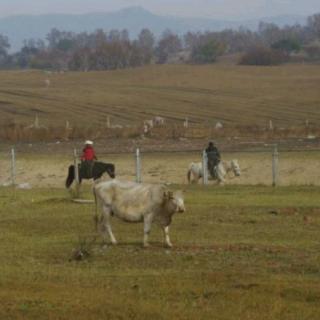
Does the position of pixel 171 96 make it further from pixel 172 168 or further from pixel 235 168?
pixel 235 168

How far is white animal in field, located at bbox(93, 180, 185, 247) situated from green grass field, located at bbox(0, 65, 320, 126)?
50434 millimetres

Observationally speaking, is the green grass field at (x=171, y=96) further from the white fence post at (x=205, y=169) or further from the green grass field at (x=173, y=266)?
the green grass field at (x=173, y=266)

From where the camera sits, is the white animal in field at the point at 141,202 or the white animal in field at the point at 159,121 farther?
the white animal in field at the point at 159,121

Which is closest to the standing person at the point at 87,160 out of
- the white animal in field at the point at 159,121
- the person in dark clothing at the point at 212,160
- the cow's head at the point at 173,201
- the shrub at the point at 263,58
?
the person in dark clothing at the point at 212,160

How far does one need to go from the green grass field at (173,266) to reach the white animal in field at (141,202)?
19.9 inches

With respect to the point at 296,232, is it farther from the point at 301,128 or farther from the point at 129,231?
the point at 301,128

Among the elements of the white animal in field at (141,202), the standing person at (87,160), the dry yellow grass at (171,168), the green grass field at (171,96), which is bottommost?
the green grass field at (171,96)

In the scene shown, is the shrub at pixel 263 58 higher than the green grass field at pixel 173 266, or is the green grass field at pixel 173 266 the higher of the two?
the green grass field at pixel 173 266

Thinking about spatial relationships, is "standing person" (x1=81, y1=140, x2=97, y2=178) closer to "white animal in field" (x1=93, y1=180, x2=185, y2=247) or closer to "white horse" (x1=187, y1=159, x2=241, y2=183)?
"white horse" (x1=187, y1=159, x2=241, y2=183)

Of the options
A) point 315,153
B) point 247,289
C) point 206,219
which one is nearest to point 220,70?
point 315,153

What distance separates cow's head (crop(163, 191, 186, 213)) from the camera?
1645cm

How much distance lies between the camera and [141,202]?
54.5ft

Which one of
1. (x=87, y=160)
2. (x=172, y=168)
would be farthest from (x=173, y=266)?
(x=172, y=168)

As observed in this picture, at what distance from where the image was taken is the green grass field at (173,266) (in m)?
11.4
